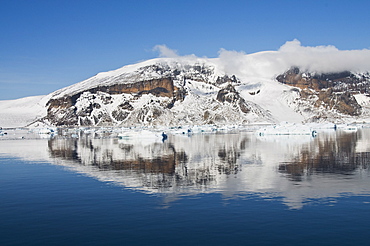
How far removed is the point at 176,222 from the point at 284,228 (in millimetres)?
4274

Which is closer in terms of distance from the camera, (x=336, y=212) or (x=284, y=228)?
(x=284, y=228)

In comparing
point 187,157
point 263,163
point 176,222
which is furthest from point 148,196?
point 187,157

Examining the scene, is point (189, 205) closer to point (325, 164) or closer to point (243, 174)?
point (243, 174)

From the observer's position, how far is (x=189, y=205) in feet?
64.5

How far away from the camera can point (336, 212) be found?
1808 cm

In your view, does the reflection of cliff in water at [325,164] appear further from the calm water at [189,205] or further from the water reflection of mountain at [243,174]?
the calm water at [189,205]

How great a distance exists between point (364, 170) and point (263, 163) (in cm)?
836

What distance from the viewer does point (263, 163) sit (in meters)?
35.7

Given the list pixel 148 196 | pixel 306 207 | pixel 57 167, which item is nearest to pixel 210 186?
pixel 148 196

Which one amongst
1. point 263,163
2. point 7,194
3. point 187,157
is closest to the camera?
point 7,194

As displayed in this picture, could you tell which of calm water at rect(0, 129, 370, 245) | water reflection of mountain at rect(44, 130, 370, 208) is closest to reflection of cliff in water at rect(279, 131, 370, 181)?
water reflection of mountain at rect(44, 130, 370, 208)

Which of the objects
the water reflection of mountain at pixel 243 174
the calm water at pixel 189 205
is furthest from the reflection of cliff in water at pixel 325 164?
the calm water at pixel 189 205

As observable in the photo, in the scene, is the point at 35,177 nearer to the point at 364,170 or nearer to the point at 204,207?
the point at 204,207

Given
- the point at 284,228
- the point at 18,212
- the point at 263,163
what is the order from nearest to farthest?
the point at 284,228
the point at 18,212
the point at 263,163
